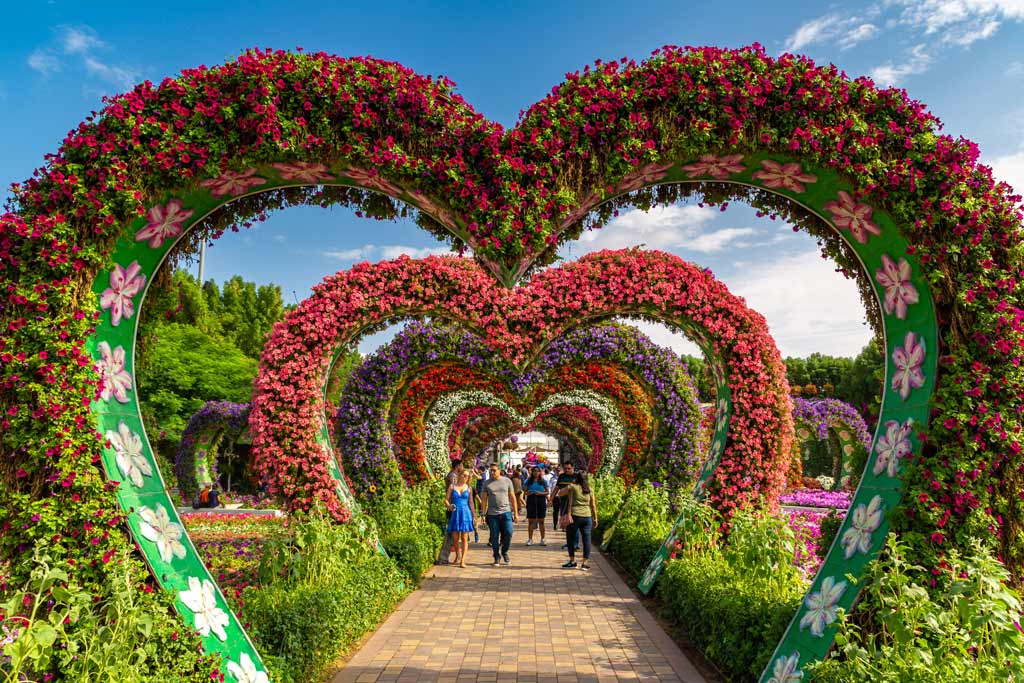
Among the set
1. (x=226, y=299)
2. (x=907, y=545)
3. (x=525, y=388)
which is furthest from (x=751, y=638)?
(x=226, y=299)

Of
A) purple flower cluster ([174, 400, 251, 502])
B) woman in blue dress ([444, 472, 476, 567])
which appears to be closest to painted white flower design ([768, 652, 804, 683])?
woman in blue dress ([444, 472, 476, 567])

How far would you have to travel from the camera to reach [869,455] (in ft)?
13.1

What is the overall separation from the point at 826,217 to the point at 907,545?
179cm

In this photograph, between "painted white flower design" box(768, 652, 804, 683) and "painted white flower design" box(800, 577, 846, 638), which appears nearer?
"painted white flower design" box(800, 577, 846, 638)

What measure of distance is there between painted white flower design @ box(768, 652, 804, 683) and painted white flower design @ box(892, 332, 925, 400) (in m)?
1.57

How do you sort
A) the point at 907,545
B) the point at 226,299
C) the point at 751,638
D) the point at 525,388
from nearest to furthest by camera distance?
the point at 907,545
the point at 751,638
the point at 525,388
the point at 226,299

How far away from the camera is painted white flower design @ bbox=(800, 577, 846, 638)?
12.3 ft

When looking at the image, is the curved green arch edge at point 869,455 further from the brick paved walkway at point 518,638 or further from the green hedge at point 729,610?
the brick paved walkway at point 518,638

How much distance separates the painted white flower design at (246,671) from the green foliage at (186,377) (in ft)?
76.0

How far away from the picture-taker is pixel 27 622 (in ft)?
10.4

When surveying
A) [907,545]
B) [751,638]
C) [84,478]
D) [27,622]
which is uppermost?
[84,478]

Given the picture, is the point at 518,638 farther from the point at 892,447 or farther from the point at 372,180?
the point at 372,180

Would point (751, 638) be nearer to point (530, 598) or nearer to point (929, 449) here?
point (929, 449)

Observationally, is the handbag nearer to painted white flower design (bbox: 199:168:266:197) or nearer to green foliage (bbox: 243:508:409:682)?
green foliage (bbox: 243:508:409:682)
